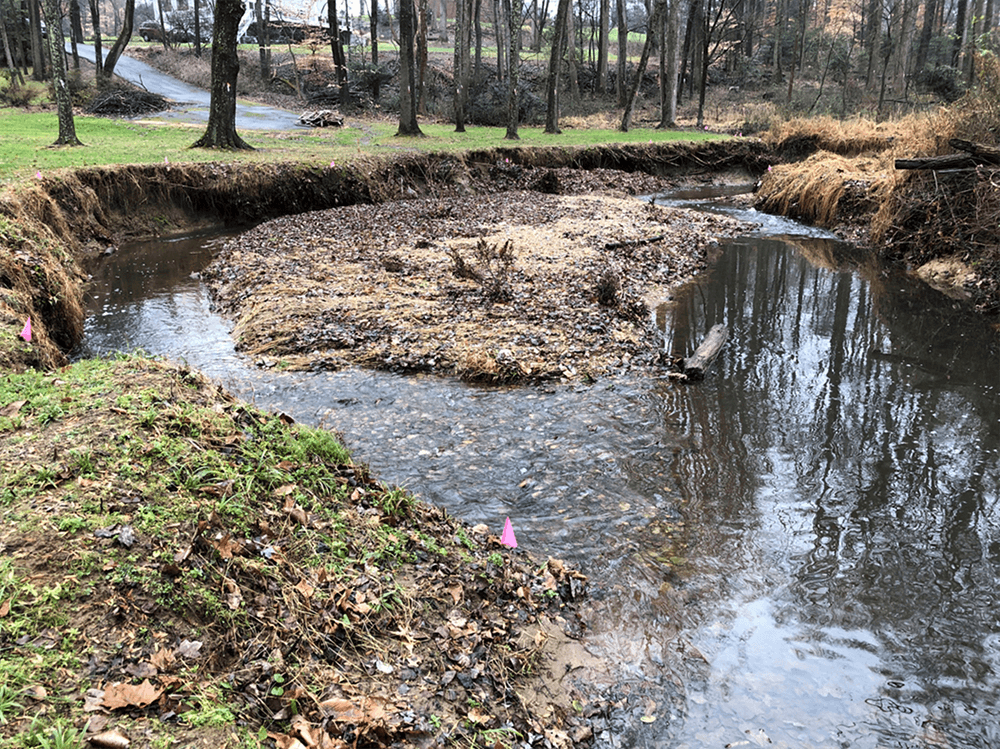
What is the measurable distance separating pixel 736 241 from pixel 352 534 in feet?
45.5

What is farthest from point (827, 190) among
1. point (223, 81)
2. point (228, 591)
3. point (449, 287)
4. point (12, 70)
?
point (12, 70)

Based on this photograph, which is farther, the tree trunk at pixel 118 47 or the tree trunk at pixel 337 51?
the tree trunk at pixel 337 51

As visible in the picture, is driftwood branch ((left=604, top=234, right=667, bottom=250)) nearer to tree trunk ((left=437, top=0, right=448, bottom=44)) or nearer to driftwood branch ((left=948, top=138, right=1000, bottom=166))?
driftwood branch ((left=948, top=138, right=1000, bottom=166))

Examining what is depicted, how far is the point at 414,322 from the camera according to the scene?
29.6 ft

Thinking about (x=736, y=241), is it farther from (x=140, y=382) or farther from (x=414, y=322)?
(x=140, y=382)

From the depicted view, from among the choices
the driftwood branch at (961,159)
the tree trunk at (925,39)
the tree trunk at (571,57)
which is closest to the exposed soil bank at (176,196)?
the driftwood branch at (961,159)

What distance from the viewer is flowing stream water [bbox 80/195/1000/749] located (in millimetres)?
3705

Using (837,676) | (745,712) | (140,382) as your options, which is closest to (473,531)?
(745,712)

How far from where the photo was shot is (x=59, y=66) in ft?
47.7

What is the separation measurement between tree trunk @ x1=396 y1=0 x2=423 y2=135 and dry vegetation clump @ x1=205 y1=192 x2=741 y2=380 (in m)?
7.09

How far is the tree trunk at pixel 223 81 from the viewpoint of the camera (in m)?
17.4

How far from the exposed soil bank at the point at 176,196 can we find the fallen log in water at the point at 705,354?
702cm

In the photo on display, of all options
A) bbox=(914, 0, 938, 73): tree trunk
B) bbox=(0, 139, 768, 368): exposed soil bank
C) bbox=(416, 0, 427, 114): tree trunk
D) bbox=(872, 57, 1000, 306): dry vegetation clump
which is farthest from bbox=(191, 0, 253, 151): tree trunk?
bbox=(914, 0, 938, 73): tree trunk

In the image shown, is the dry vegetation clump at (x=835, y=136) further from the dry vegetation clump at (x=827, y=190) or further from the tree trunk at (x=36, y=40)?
the tree trunk at (x=36, y=40)
